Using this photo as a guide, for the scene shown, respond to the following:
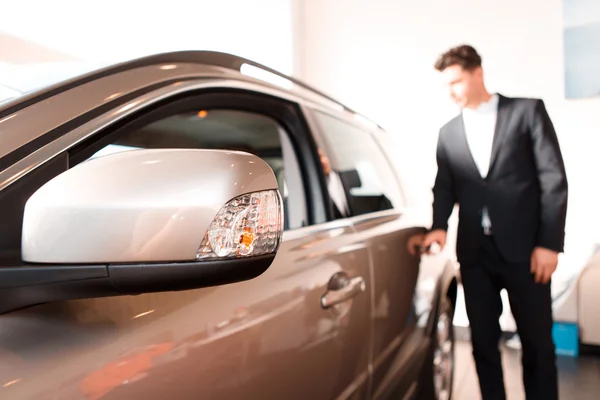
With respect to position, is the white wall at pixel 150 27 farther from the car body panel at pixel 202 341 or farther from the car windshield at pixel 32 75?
the car body panel at pixel 202 341

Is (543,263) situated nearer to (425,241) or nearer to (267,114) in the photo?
(425,241)

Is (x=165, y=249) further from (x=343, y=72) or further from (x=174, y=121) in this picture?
(x=343, y=72)

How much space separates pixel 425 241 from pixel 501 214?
351 millimetres

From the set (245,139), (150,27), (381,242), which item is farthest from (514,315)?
(150,27)

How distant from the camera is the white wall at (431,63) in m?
3.81

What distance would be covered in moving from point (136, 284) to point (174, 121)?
770mm

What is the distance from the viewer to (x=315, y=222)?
1335 mm

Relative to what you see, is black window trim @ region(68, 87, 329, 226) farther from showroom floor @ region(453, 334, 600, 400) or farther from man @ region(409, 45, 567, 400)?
showroom floor @ region(453, 334, 600, 400)

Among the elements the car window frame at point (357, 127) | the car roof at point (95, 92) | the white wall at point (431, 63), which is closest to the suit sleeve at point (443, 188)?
the car window frame at point (357, 127)

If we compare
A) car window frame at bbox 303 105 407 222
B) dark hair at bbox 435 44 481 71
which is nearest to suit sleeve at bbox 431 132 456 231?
car window frame at bbox 303 105 407 222

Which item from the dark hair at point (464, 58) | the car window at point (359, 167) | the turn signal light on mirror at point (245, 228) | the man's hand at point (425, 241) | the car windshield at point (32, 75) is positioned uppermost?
the dark hair at point (464, 58)

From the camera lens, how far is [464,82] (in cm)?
217

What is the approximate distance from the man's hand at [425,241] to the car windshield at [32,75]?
122 cm

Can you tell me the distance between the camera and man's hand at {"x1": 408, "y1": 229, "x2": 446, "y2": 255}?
1794 millimetres
